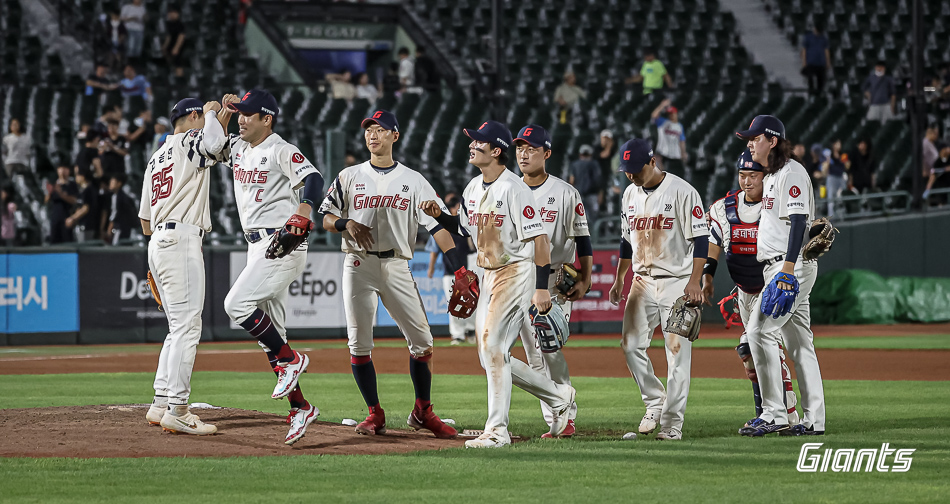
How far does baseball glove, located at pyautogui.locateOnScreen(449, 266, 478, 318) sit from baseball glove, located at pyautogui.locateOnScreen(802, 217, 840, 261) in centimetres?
246

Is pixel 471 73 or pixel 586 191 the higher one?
pixel 471 73

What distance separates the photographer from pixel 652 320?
915 centimetres

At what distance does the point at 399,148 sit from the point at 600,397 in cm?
1380

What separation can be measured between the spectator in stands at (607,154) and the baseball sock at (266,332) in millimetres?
14360

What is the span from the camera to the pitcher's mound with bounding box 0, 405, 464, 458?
7973 mm

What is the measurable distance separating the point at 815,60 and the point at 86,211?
17.8 metres

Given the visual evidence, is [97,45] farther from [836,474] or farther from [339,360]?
[836,474]

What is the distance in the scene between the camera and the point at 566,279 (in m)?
9.21

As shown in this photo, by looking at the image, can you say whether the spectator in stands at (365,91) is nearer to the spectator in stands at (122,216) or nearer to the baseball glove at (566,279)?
the spectator in stands at (122,216)

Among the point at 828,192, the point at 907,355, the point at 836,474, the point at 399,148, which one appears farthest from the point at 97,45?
the point at 836,474

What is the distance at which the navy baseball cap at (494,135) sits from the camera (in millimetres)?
8250

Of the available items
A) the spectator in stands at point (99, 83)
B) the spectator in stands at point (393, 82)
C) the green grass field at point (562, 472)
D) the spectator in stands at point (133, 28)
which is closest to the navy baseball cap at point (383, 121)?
the green grass field at point (562, 472)

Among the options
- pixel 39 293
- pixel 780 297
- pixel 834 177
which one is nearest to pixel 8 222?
pixel 39 293

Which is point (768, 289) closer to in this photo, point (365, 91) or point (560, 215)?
point (560, 215)
